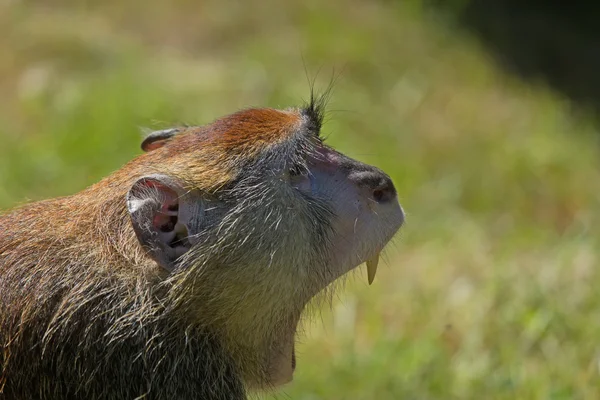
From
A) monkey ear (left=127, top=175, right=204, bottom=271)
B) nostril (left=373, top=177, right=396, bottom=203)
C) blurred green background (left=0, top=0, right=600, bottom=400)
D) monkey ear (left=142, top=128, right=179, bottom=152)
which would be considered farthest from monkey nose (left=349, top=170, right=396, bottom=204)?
blurred green background (left=0, top=0, right=600, bottom=400)

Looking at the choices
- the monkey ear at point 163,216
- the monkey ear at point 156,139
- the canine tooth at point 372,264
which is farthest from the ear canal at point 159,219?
the canine tooth at point 372,264

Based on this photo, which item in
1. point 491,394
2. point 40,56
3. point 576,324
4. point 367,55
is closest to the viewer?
point 491,394

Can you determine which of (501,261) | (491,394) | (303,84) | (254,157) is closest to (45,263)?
Result: (254,157)

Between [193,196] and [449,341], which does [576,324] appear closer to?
[449,341]

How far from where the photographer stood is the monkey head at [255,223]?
9.96ft

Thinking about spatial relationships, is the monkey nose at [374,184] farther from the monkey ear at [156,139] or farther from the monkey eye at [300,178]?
the monkey ear at [156,139]

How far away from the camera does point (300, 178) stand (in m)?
3.22

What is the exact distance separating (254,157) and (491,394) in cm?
204

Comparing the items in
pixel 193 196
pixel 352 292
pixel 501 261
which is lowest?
pixel 352 292

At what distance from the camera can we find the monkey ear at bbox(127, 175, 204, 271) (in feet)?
9.79

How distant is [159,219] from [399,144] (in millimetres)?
4745

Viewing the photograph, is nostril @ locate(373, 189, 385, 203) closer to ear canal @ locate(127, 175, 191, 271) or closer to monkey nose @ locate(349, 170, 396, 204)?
monkey nose @ locate(349, 170, 396, 204)

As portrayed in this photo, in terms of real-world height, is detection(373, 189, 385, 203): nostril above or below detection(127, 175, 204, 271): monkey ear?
above

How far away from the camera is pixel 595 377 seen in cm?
449
